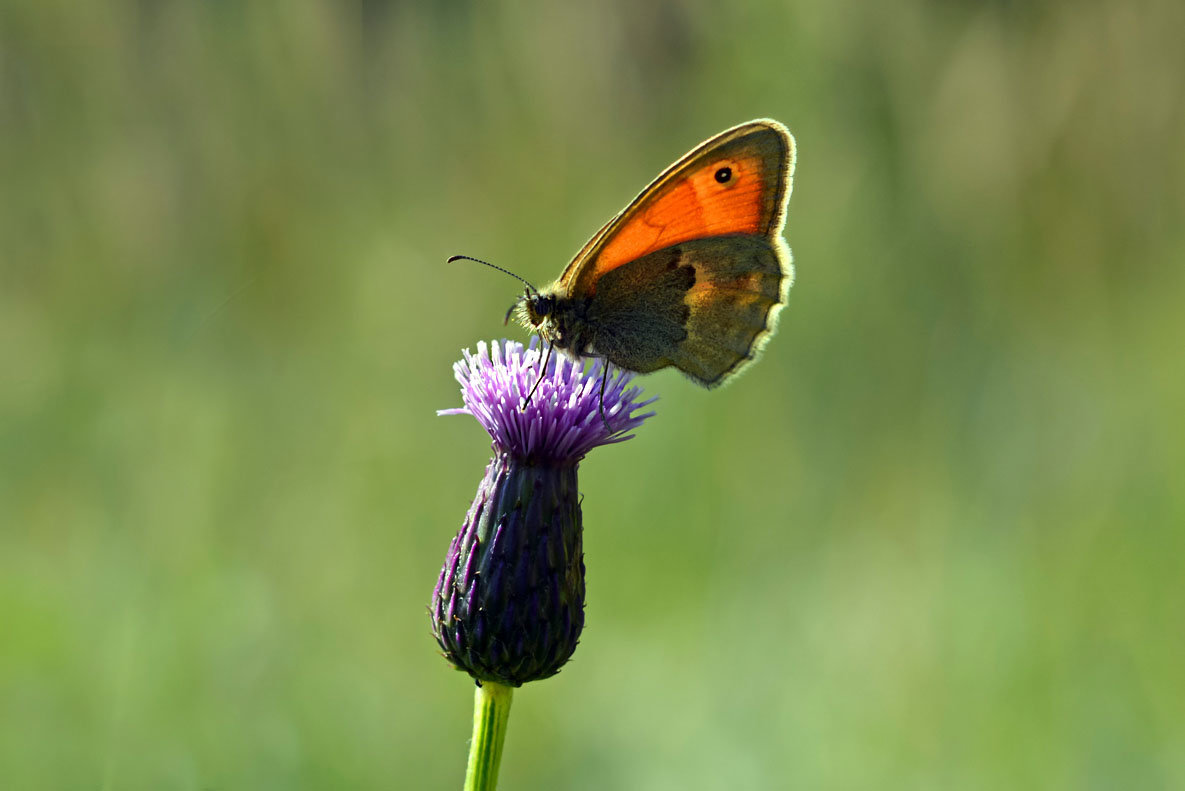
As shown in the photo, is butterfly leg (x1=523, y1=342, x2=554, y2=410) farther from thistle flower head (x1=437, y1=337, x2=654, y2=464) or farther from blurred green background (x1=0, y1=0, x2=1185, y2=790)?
blurred green background (x1=0, y1=0, x2=1185, y2=790)

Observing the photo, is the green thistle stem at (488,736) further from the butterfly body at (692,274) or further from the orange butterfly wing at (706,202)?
the orange butterfly wing at (706,202)

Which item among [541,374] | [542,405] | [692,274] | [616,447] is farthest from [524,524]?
[616,447]

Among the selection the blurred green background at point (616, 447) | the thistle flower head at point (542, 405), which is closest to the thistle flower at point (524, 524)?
the thistle flower head at point (542, 405)

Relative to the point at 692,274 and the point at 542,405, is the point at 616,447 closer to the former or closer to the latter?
the point at 692,274

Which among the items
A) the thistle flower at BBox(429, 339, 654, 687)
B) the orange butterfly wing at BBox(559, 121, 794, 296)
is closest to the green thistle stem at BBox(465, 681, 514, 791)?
the thistle flower at BBox(429, 339, 654, 687)

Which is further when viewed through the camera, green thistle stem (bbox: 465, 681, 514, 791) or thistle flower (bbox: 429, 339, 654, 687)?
thistle flower (bbox: 429, 339, 654, 687)

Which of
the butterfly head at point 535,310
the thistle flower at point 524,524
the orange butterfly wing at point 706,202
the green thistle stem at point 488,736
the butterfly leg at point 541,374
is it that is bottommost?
the green thistle stem at point 488,736
